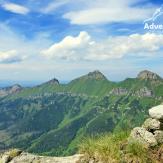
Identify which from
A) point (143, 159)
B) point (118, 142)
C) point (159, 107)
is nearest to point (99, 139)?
point (118, 142)

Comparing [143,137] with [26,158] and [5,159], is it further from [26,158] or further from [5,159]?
[5,159]

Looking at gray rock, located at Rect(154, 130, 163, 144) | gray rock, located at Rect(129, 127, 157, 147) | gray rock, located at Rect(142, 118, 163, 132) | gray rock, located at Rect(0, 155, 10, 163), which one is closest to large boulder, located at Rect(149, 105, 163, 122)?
gray rock, located at Rect(142, 118, 163, 132)

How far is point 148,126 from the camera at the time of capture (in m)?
17.5

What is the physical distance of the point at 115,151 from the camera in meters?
15.3

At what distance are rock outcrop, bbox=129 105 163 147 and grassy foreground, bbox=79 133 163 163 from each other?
34 centimetres

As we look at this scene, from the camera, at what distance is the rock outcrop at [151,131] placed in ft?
52.8

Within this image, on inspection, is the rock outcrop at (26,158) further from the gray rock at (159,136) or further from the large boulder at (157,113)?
the large boulder at (157,113)

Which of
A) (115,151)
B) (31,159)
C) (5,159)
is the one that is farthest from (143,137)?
(5,159)

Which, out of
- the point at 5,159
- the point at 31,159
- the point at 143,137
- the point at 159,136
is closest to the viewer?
the point at 143,137

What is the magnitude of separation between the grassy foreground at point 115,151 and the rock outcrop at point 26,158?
2.70 feet

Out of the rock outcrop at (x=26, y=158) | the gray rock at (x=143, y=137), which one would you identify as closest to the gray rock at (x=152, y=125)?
the gray rock at (x=143, y=137)

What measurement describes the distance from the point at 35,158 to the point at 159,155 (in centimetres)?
569

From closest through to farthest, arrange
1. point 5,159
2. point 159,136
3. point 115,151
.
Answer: point 115,151
point 159,136
point 5,159

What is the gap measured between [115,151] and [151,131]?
284 cm
